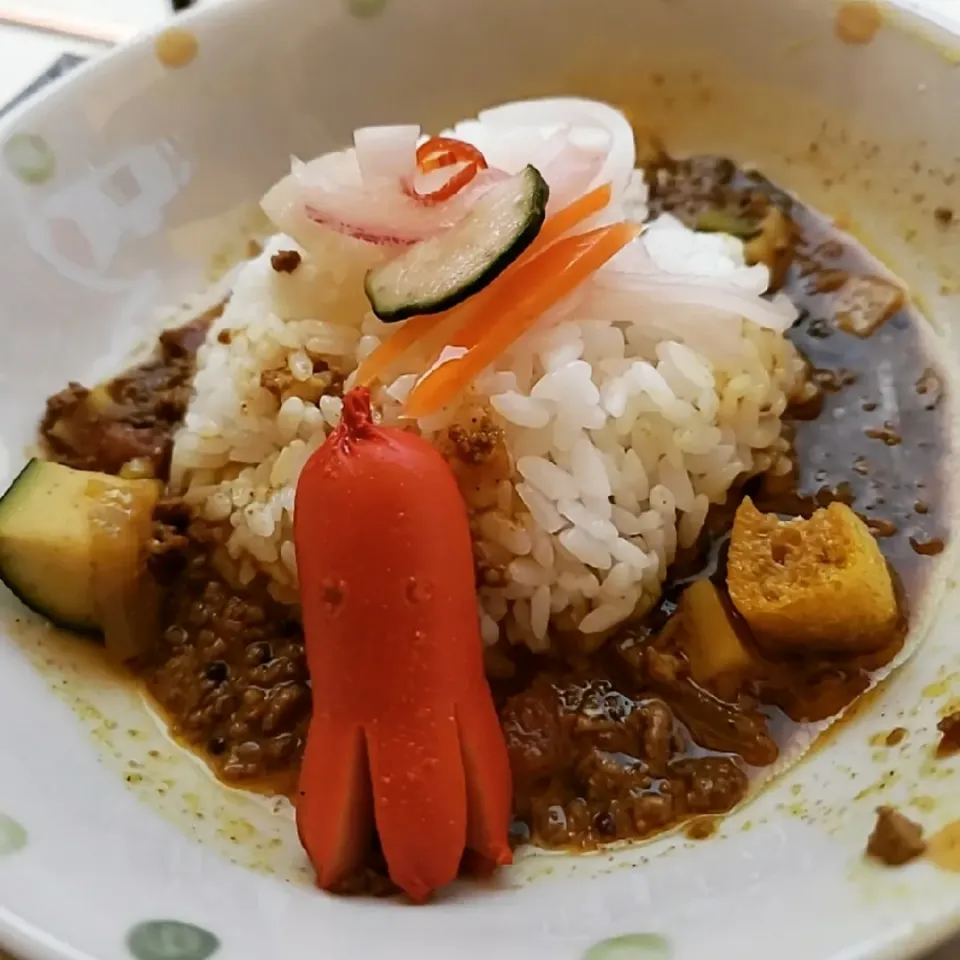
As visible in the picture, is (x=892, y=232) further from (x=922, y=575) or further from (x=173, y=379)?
(x=173, y=379)

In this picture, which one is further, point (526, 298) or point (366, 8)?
point (366, 8)

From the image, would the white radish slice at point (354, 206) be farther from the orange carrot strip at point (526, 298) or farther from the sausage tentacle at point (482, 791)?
the sausage tentacle at point (482, 791)

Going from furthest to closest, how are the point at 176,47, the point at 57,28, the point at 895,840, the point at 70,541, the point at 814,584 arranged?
the point at 57,28, the point at 176,47, the point at 70,541, the point at 814,584, the point at 895,840

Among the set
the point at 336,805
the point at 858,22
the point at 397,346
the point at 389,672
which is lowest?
the point at 336,805

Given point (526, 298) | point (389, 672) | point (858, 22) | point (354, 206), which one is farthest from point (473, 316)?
point (858, 22)

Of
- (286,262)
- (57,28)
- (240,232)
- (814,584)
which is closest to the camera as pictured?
(814,584)

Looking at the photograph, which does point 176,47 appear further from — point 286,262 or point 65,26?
point 65,26
